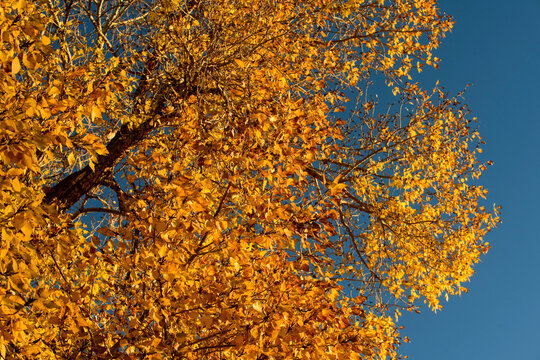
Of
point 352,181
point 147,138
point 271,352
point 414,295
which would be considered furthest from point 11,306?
point 414,295

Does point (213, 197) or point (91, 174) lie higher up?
point (91, 174)

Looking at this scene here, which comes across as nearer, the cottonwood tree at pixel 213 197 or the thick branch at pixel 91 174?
the cottonwood tree at pixel 213 197

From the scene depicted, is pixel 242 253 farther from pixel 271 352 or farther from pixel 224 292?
pixel 271 352

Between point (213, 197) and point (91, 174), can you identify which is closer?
point (213, 197)

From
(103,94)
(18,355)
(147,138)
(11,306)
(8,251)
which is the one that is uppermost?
(147,138)

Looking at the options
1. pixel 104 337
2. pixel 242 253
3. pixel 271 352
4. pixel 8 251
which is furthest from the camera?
pixel 104 337

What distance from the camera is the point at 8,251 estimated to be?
2764 mm

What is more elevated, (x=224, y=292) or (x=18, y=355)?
(x=224, y=292)

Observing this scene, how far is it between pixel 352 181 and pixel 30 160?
6358mm

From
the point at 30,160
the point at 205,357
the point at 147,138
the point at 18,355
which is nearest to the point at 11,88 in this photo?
the point at 30,160

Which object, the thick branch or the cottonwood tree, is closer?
the cottonwood tree

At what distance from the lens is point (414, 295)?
8.40m

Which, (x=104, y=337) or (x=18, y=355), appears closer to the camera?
(x=18, y=355)

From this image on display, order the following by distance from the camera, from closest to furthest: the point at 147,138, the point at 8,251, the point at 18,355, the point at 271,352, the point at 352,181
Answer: the point at 8,251 < the point at 18,355 < the point at 271,352 < the point at 147,138 < the point at 352,181
